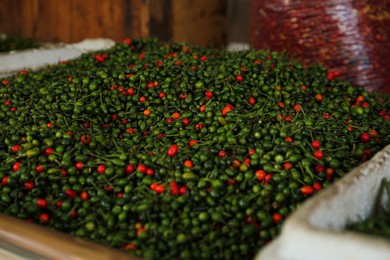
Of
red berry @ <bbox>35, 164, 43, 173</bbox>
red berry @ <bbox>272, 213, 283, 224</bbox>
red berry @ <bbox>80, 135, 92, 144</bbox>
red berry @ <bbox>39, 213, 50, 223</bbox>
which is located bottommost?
red berry @ <bbox>39, 213, 50, 223</bbox>

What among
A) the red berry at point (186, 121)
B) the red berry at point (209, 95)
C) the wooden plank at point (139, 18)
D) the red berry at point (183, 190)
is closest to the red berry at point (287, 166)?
the red berry at point (183, 190)

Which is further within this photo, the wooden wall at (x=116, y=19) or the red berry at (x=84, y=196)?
the wooden wall at (x=116, y=19)

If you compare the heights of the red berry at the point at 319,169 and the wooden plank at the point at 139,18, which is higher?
the wooden plank at the point at 139,18

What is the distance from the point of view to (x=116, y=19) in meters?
3.91

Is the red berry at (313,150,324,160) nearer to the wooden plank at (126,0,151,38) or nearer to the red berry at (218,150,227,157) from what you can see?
the red berry at (218,150,227,157)

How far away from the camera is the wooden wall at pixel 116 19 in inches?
150

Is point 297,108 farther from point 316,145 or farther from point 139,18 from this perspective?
point 139,18

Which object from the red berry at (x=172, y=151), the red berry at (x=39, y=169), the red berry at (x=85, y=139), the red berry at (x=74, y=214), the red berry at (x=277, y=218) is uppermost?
the red berry at (x=172, y=151)

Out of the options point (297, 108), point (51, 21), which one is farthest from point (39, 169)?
point (51, 21)

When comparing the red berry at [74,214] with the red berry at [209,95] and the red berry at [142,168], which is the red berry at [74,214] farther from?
the red berry at [209,95]

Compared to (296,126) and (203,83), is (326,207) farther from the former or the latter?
(203,83)

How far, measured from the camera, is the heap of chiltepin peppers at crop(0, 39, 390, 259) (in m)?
1.44

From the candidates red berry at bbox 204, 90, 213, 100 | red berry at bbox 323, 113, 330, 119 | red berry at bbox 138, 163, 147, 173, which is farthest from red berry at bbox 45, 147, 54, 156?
red berry at bbox 323, 113, 330, 119

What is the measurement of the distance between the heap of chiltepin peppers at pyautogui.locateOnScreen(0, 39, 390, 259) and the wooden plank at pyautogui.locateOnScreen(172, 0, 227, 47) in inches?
60.6
